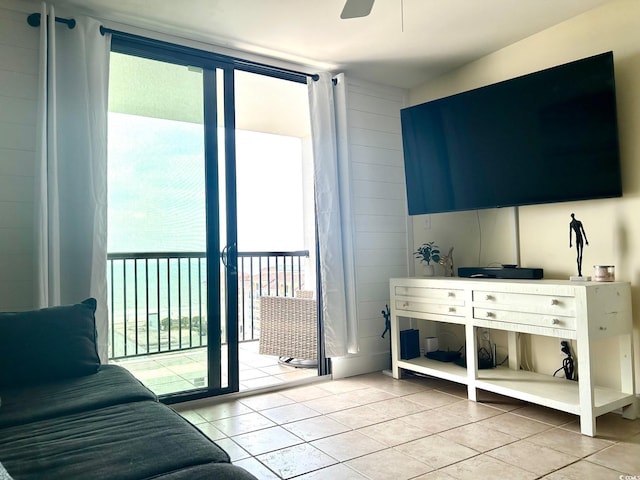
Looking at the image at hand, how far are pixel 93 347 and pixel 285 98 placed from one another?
2.98 meters

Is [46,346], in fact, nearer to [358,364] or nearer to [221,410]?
[221,410]

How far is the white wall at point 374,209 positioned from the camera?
3787 mm

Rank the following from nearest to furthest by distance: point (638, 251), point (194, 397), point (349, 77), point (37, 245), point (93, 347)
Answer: point (93, 347) → point (37, 245) → point (638, 251) → point (194, 397) → point (349, 77)

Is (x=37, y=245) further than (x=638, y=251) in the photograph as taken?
No

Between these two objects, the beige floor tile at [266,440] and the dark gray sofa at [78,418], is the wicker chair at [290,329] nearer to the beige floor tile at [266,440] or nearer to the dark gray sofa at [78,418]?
the beige floor tile at [266,440]

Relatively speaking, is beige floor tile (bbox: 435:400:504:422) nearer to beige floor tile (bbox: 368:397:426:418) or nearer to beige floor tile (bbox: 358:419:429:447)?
beige floor tile (bbox: 368:397:426:418)

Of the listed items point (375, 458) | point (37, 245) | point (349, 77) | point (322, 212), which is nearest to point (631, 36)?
point (349, 77)

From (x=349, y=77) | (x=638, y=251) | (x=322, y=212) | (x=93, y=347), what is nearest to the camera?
(x=93, y=347)

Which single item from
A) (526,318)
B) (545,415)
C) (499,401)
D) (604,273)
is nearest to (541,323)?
(526,318)

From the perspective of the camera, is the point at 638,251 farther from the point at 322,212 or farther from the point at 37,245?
the point at 37,245

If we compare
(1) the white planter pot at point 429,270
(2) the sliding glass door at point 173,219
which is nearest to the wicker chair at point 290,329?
(2) the sliding glass door at point 173,219

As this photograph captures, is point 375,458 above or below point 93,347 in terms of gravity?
below

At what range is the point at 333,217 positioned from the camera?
3.55 metres

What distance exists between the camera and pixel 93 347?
6.88 ft
